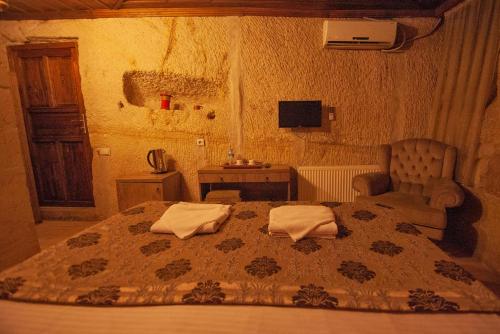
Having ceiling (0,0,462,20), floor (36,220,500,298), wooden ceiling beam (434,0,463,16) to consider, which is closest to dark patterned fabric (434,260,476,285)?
floor (36,220,500,298)

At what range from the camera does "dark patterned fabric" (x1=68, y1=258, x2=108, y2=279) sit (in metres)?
0.94

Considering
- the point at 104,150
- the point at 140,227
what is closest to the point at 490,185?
the point at 140,227

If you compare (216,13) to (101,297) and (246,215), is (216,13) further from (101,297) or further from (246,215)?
(101,297)

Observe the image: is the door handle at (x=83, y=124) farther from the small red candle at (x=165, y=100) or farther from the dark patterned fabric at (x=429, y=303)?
the dark patterned fabric at (x=429, y=303)

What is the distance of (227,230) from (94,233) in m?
0.71

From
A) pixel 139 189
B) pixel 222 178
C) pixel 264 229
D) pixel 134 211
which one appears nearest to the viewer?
pixel 264 229

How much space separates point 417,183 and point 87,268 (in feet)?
9.73

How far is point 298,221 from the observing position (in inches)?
49.7

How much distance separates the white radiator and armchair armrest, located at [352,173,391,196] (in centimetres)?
39

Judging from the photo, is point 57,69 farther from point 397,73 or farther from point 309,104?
point 397,73

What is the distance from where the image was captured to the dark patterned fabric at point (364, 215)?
144cm

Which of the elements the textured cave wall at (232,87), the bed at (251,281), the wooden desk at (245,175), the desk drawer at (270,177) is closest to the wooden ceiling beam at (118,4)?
the textured cave wall at (232,87)

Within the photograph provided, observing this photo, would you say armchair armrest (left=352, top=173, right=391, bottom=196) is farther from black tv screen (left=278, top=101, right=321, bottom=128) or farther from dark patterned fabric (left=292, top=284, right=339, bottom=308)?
dark patterned fabric (left=292, top=284, right=339, bottom=308)

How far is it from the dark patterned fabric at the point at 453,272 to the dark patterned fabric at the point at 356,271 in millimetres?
255
